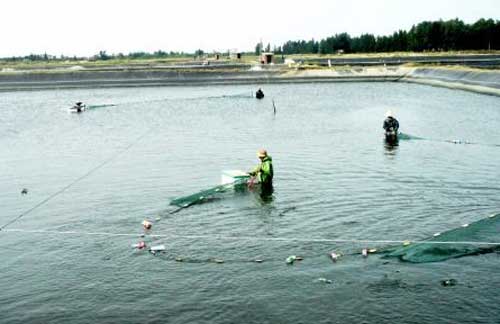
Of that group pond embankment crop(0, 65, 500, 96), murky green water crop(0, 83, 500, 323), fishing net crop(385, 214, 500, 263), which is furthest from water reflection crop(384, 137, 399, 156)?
pond embankment crop(0, 65, 500, 96)

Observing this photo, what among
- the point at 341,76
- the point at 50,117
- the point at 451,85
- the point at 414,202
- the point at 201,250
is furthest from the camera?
the point at 341,76

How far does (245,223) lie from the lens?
2338cm

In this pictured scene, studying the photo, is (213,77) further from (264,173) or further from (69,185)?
(264,173)

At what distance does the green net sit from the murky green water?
80 cm

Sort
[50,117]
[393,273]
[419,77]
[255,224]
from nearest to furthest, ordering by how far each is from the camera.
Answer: [393,273] → [255,224] → [50,117] → [419,77]

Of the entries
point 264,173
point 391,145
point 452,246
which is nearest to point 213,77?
point 391,145

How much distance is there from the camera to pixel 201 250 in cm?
2044

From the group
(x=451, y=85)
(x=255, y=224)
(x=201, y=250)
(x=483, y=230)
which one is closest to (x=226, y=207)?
(x=255, y=224)

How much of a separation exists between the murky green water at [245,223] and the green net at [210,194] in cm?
80

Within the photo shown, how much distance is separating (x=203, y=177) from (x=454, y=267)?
17.1 metres

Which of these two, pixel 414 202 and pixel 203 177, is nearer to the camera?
pixel 414 202

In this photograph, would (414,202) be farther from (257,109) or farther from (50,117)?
(50,117)

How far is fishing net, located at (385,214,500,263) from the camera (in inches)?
742

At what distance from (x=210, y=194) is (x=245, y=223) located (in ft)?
15.2
